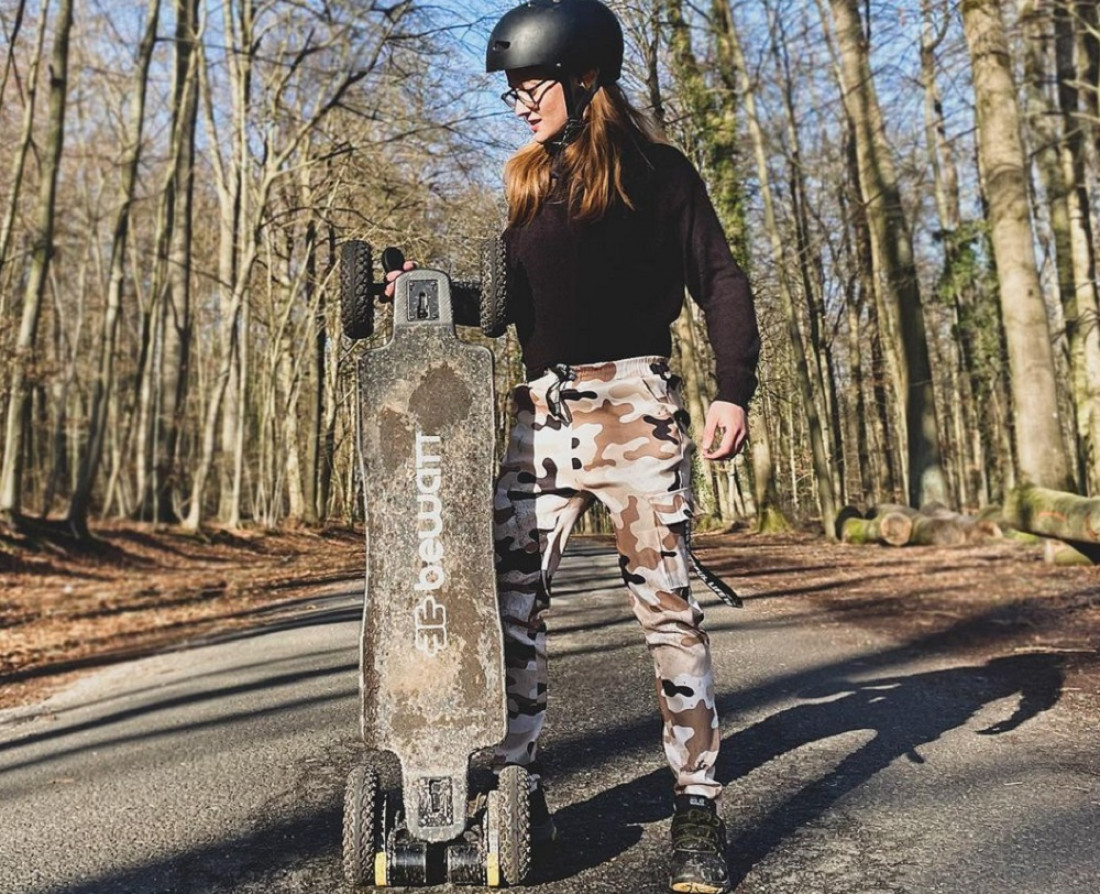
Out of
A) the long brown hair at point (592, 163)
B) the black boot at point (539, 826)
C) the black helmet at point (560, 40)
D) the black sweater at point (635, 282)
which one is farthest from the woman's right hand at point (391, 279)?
the black boot at point (539, 826)

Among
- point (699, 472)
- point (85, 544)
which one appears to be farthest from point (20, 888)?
point (85, 544)

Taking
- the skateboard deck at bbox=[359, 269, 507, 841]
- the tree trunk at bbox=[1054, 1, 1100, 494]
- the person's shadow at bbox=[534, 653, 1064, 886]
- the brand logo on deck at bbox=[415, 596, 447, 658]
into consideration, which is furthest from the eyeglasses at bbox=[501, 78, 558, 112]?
the tree trunk at bbox=[1054, 1, 1100, 494]

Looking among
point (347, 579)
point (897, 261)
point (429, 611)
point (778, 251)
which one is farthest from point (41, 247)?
point (429, 611)

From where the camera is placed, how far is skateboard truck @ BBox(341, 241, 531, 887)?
2234 mm

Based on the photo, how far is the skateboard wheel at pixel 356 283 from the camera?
2.42 m

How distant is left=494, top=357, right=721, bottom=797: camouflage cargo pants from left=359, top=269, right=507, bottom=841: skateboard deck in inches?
6.9

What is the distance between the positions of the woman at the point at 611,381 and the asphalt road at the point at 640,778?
0.36 m

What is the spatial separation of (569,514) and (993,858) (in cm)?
129

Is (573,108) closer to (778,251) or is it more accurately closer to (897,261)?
(778,251)

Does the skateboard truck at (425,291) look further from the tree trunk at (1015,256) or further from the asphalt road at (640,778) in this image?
the tree trunk at (1015,256)

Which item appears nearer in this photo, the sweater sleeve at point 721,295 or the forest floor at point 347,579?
the sweater sleeve at point 721,295

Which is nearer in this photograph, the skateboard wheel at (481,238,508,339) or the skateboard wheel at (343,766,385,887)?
the skateboard wheel at (343,766,385,887)

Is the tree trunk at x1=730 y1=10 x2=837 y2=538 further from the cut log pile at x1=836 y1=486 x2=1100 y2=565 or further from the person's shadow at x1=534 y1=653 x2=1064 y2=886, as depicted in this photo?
the person's shadow at x1=534 y1=653 x2=1064 y2=886

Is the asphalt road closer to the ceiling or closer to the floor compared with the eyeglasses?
closer to the floor
